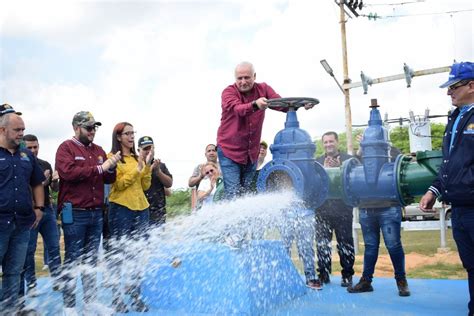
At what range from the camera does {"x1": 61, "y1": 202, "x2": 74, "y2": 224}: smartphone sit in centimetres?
455

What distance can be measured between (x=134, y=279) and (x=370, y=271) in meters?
2.38

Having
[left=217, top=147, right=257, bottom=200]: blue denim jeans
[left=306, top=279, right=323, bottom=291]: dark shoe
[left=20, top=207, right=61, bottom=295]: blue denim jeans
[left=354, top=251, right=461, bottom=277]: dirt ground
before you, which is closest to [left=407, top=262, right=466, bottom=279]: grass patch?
[left=354, top=251, right=461, bottom=277]: dirt ground

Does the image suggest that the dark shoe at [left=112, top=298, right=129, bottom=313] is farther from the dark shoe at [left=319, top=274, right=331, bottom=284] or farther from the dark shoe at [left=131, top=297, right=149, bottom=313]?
the dark shoe at [left=319, top=274, right=331, bottom=284]

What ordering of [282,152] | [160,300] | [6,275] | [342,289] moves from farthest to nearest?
[342,289], [160,300], [6,275], [282,152]

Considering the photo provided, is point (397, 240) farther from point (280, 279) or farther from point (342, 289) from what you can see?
point (280, 279)

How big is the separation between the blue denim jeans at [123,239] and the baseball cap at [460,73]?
9.81 feet

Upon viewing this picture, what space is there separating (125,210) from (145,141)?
741 mm

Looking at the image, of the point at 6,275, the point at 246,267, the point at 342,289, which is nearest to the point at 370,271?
the point at 342,289

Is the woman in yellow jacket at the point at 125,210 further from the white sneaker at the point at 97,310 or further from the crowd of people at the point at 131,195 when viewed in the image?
the white sneaker at the point at 97,310

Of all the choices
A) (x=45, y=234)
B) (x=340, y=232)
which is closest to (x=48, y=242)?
(x=45, y=234)

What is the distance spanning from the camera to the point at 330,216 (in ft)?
19.3

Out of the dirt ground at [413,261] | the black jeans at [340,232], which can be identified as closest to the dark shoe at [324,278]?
the black jeans at [340,232]

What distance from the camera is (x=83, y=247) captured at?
468 cm

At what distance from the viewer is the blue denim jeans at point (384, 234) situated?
5078 mm
